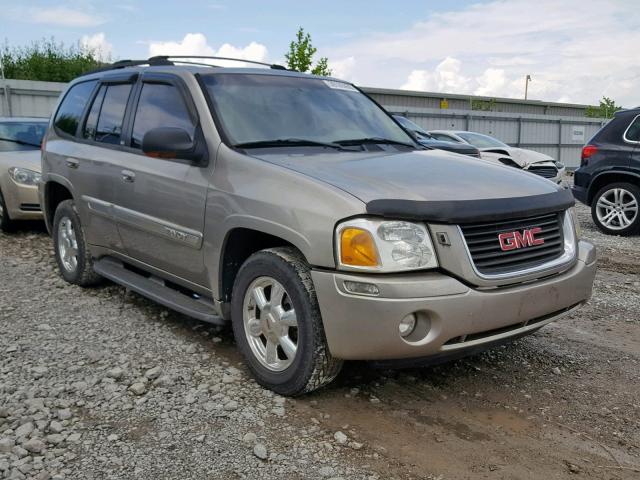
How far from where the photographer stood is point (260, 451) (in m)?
2.95

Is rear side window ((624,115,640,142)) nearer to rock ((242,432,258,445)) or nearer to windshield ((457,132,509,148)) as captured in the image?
windshield ((457,132,509,148))

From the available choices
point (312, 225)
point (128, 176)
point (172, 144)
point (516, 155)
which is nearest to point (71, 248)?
point (128, 176)

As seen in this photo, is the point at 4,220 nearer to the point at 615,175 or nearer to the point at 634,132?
the point at 615,175

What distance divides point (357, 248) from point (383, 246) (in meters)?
0.12

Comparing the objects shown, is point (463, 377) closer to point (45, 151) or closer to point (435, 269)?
point (435, 269)

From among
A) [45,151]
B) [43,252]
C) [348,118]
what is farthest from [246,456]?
[43,252]

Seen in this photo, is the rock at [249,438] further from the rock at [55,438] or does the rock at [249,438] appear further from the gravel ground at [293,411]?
the rock at [55,438]

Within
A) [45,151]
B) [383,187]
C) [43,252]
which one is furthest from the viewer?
[43,252]

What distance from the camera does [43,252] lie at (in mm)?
7473

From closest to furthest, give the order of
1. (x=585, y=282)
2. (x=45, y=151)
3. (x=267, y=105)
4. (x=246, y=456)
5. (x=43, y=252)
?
(x=246, y=456) < (x=585, y=282) < (x=267, y=105) < (x=45, y=151) < (x=43, y=252)

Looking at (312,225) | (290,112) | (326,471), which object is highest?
(290,112)

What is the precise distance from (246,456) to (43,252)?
5388mm

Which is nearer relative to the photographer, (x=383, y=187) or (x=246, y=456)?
(x=246, y=456)

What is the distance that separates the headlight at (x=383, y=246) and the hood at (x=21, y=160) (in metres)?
6.38
